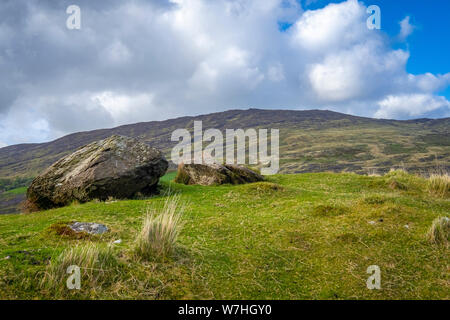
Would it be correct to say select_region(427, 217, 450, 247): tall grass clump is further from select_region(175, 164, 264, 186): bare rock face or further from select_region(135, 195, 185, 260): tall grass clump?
select_region(175, 164, 264, 186): bare rock face

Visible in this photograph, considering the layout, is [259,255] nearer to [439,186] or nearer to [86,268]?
[86,268]

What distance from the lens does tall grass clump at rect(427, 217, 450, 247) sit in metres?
6.71

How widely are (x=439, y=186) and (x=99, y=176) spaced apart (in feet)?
52.0

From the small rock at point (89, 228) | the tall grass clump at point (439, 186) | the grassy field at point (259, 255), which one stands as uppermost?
the tall grass clump at point (439, 186)

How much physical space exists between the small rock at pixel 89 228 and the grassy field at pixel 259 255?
0.27 meters

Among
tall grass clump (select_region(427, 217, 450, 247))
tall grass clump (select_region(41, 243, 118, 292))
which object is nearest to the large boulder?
tall grass clump (select_region(41, 243, 118, 292))

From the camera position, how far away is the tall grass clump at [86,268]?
443 centimetres

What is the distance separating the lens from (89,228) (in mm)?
7465

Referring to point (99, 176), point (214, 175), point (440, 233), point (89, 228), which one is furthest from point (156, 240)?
point (214, 175)

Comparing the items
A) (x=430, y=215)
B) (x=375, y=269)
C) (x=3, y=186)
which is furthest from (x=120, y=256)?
(x=3, y=186)

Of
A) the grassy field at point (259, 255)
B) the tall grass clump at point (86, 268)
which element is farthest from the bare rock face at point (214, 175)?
the tall grass clump at point (86, 268)

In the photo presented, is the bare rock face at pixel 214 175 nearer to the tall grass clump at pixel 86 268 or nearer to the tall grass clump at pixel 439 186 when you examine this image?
the tall grass clump at pixel 439 186

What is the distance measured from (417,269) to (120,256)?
19.6 ft

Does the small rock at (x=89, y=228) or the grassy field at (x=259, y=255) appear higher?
the small rock at (x=89, y=228)
